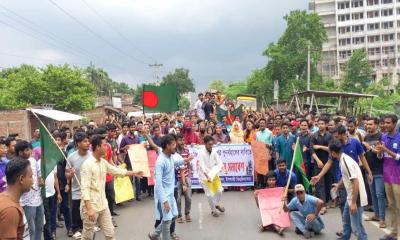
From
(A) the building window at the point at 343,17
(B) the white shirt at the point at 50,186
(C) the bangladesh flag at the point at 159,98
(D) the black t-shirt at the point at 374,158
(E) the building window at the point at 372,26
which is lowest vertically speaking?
(B) the white shirt at the point at 50,186

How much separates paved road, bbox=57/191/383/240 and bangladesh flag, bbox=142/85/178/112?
14.9 feet

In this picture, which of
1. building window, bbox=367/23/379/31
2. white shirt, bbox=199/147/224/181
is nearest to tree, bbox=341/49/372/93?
building window, bbox=367/23/379/31

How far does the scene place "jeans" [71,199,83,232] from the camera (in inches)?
310

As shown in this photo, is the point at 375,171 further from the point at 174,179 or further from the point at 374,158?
the point at 174,179

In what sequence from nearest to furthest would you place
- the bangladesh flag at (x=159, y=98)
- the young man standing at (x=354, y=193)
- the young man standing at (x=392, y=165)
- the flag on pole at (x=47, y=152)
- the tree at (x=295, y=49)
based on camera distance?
the young man standing at (x=354, y=193)
the flag on pole at (x=47, y=152)
the young man standing at (x=392, y=165)
the bangladesh flag at (x=159, y=98)
the tree at (x=295, y=49)

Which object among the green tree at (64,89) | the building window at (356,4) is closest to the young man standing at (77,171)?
the green tree at (64,89)

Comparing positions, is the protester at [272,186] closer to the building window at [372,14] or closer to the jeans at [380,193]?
the jeans at [380,193]

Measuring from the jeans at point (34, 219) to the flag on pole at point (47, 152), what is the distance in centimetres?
54

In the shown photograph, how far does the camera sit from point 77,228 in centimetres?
821

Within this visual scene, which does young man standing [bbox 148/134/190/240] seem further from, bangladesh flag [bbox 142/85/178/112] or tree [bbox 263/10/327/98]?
tree [bbox 263/10/327/98]

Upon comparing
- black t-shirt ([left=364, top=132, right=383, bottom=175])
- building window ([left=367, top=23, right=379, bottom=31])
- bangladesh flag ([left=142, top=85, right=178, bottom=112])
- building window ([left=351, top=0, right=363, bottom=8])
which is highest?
building window ([left=351, top=0, right=363, bottom=8])

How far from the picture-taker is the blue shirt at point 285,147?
10523mm

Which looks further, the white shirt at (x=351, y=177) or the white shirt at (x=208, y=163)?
the white shirt at (x=208, y=163)

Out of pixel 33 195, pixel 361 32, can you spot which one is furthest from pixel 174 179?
pixel 361 32
